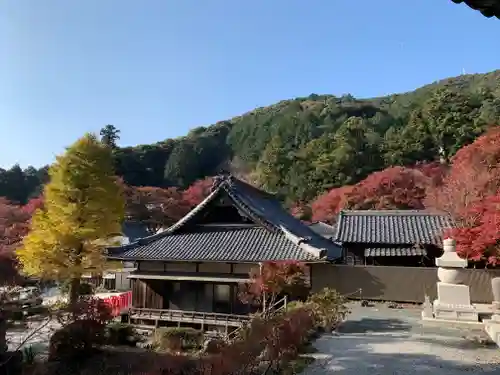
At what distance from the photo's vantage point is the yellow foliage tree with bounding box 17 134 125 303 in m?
20.8

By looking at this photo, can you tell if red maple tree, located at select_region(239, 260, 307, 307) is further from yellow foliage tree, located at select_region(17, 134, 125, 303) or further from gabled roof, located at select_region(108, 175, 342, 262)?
yellow foliage tree, located at select_region(17, 134, 125, 303)

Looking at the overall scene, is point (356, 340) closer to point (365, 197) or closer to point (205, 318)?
point (205, 318)

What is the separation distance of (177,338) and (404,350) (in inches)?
327

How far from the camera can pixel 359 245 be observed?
22578mm

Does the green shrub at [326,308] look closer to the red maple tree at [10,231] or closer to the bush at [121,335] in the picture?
the bush at [121,335]

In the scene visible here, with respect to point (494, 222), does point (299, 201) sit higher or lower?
higher

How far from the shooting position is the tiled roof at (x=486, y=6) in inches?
118

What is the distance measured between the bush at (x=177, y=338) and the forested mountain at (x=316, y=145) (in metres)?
36.8

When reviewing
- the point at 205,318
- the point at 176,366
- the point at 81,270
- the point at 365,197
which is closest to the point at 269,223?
the point at 205,318

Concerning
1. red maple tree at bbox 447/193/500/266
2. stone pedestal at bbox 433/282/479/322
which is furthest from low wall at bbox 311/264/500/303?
stone pedestal at bbox 433/282/479/322

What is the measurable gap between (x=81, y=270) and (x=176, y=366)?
13.5 metres

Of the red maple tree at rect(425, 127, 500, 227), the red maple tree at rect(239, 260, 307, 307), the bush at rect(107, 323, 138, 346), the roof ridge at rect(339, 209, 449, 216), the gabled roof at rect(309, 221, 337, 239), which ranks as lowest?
the bush at rect(107, 323, 138, 346)

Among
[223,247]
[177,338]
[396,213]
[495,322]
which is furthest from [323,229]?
[495,322]

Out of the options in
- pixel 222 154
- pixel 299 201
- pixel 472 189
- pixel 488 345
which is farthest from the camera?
pixel 222 154
